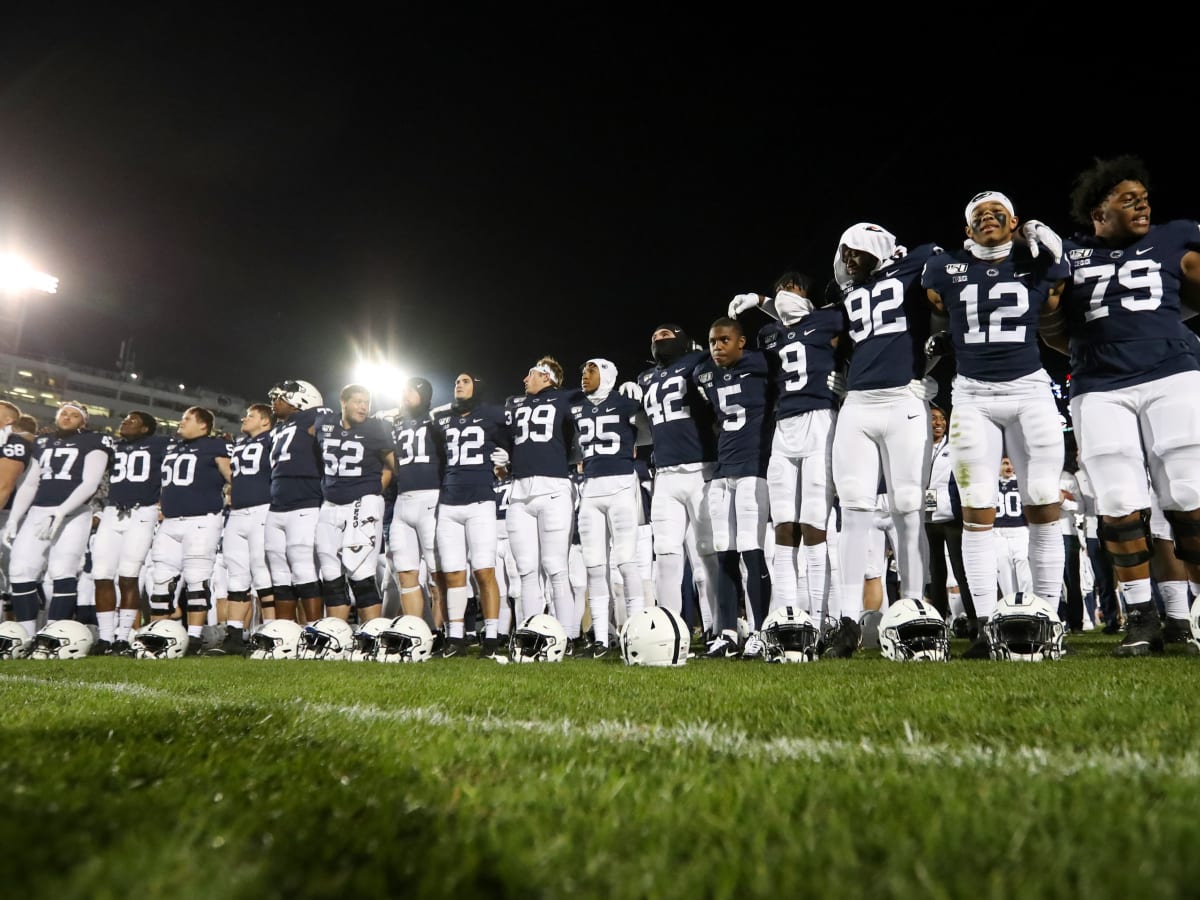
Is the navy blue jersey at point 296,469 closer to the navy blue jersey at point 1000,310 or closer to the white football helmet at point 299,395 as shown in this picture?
the white football helmet at point 299,395

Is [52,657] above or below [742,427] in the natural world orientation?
below

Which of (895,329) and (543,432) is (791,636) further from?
(543,432)

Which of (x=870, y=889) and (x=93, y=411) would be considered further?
(x=93, y=411)

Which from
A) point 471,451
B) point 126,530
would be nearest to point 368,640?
point 471,451

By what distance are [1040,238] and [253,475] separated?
8017 millimetres

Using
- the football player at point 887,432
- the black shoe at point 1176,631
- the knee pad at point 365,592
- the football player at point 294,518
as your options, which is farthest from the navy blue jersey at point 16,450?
the black shoe at point 1176,631

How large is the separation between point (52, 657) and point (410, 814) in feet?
24.5

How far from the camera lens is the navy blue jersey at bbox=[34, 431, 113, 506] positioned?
8.41m

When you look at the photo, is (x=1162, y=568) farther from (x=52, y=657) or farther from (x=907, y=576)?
(x=52, y=657)

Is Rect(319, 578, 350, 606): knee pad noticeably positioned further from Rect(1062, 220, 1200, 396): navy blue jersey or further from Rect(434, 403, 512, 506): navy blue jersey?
Rect(1062, 220, 1200, 396): navy blue jersey

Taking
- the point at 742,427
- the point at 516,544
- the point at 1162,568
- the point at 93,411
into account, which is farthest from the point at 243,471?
the point at 93,411

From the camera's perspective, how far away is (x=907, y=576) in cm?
503

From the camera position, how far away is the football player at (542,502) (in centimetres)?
737

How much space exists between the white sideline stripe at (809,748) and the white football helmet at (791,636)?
263 cm
